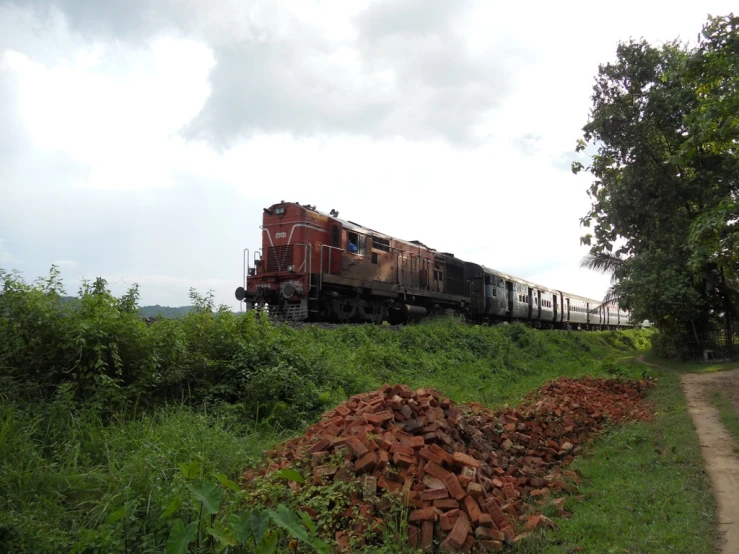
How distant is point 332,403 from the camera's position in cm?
804

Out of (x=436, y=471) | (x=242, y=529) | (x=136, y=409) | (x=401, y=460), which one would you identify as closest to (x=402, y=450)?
(x=401, y=460)

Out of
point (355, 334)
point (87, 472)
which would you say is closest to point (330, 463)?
point (87, 472)

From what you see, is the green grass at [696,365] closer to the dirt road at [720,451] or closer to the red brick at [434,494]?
the dirt road at [720,451]

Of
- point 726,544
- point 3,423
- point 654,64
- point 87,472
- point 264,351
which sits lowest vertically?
point 726,544

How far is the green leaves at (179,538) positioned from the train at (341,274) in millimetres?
11564

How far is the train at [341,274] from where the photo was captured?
1562 cm

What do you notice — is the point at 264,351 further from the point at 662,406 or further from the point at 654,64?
the point at 654,64

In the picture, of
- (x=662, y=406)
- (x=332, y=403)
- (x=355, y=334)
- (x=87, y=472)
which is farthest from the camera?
(x=355, y=334)

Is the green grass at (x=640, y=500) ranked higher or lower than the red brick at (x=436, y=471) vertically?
lower

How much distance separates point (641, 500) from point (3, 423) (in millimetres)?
6306

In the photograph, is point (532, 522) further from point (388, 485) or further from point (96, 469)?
point (96, 469)

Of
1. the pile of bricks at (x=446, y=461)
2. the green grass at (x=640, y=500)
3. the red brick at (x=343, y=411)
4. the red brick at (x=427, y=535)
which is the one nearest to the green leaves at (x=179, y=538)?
the pile of bricks at (x=446, y=461)

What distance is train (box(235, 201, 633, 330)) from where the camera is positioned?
15617 mm

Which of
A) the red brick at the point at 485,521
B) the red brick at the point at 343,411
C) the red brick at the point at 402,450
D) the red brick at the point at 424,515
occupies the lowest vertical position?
the red brick at the point at 485,521
